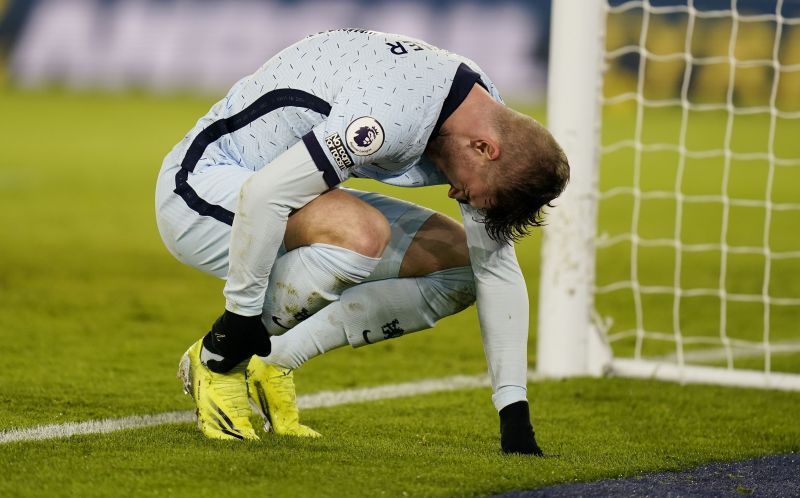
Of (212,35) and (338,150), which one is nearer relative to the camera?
(338,150)

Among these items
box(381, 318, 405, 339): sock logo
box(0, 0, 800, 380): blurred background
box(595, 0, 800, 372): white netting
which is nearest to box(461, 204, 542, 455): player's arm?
box(381, 318, 405, 339): sock logo

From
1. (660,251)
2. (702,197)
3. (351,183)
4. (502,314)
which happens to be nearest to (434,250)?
(502,314)

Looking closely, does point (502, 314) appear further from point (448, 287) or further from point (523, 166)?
point (523, 166)

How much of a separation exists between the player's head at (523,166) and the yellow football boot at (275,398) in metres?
0.82

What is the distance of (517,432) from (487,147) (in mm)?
736

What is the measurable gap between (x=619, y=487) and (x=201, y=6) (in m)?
18.3

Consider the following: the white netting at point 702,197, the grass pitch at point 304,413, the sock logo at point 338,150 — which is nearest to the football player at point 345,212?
the sock logo at point 338,150

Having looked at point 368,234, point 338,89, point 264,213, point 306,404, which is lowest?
point 306,404

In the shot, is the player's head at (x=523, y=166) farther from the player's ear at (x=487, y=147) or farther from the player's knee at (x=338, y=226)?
the player's knee at (x=338, y=226)

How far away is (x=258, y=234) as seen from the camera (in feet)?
9.58

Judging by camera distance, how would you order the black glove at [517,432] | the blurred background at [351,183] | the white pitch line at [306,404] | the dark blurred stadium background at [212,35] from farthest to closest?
the dark blurred stadium background at [212,35] < the blurred background at [351,183] < the white pitch line at [306,404] < the black glove at [517,432]

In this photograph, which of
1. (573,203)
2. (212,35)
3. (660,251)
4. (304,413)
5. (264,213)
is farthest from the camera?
(212,35)

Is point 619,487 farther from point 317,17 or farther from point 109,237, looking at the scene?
point 317,17

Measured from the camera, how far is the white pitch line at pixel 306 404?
10.8ft
